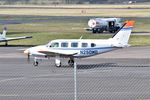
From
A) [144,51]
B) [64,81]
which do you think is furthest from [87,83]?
[144,51]

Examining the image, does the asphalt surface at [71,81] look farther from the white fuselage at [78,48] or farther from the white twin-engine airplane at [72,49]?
the white fuselage at [78,48]

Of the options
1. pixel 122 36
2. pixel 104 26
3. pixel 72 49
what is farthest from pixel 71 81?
pixel 104 26

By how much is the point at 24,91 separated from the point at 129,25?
15233 mm

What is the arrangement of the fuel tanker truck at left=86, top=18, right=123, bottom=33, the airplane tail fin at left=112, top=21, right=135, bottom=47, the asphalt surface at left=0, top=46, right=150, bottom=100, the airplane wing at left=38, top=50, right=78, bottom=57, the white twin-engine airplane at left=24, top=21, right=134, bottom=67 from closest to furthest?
1. the asphalt surface at left=0, top=46, right=150, bottom=100
2. the airplane wing at left=38, top=50, right=78, bottom=57
3. the white twin-engine airplane at left=24, top=21, right=134, bottom=67
4. the airplane tail fin at left=112, top=21, right=135, bottom=47
5. the fuel tanker truck at left=86, top=18, right=123, bottom=33

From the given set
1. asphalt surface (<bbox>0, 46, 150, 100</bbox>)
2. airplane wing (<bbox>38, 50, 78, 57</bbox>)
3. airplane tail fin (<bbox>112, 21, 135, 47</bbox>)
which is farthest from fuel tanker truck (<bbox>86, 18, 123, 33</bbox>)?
airplane wing (<bbox>38, 50, 78, 57</bbox>)

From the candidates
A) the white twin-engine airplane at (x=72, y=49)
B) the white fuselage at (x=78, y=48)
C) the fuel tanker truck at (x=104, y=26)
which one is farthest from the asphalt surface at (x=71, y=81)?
→ the fuel tanker truck at (x=104, y=26)

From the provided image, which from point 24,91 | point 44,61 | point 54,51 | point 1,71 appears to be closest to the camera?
point 24,91

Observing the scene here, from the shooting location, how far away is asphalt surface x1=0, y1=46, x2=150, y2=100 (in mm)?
21784

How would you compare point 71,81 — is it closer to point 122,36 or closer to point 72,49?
point 72,49

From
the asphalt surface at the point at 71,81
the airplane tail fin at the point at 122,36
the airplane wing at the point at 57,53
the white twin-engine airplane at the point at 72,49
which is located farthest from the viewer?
the airplane tail fin at the point at 122,36

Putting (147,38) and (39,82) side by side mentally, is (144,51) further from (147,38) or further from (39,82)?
(39,82)

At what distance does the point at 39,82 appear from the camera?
2648cm

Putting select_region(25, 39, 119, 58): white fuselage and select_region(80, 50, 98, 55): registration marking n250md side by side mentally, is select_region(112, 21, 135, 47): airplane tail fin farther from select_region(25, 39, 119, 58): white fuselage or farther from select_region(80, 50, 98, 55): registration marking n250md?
select_region(80, 50, 98, 55): registration marking n250md

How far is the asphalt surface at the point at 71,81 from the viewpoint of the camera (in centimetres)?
2178
